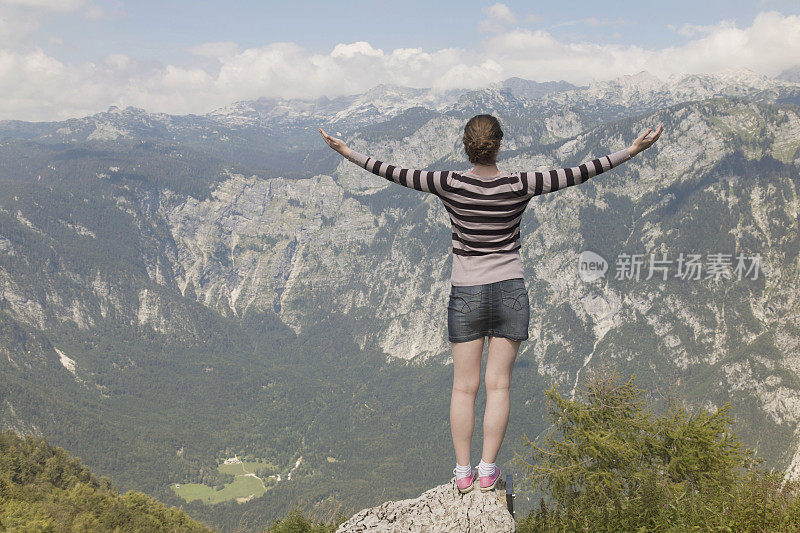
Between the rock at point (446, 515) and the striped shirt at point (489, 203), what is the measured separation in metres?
3.79

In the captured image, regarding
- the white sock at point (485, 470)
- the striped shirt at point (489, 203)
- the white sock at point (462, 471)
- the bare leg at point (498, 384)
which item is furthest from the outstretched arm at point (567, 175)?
the white sock at point (462, 471)

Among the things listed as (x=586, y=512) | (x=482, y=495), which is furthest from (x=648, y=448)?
(x=482, y=495)

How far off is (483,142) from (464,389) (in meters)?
3.61

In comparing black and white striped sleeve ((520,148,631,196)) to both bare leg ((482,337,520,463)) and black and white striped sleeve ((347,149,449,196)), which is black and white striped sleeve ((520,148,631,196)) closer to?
black and white striped sleeve ((347,149,449,196))

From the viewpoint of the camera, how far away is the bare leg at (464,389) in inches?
309

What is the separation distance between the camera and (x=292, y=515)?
2030cm

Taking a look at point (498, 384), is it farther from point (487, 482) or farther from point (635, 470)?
point (635, 470)

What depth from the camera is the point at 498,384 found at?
782 centimetres

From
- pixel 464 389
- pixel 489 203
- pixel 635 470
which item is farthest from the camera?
pixel 635 470

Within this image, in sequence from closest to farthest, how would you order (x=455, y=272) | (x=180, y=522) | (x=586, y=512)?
(x=455, y=272), (x=586, y=512), (x=180, y=522)

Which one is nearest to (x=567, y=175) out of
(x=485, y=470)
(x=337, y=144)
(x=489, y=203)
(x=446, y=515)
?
(x=489, y=203)

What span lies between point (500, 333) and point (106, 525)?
51164mm

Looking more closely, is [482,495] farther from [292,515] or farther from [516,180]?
[292,515]

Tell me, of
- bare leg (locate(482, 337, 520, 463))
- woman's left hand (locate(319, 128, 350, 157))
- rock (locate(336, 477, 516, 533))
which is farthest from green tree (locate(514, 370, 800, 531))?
woman's left hand (locate(319, 128, 350, 157))
